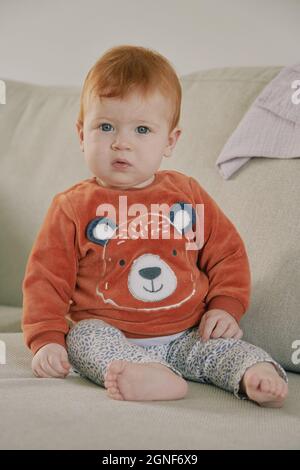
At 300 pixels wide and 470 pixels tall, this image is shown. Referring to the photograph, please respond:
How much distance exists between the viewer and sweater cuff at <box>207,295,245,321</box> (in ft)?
4.52

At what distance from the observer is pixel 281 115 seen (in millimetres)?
1563

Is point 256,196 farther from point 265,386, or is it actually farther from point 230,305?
point 265,386

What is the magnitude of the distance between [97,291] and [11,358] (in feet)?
0.70

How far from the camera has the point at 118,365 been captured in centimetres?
114

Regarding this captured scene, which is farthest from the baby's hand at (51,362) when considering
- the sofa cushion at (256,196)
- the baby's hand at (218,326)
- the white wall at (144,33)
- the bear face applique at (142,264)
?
the white wall at (144,33)

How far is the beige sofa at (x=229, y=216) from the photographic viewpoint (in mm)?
965

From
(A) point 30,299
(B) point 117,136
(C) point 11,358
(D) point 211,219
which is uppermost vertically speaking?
(B) point 117,136

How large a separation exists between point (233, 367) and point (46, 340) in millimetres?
311

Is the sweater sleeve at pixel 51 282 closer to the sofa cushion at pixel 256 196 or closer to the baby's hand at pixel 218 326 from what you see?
the baby's hand at pixel 218 326

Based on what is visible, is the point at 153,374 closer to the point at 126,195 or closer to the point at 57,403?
the point at 57,403

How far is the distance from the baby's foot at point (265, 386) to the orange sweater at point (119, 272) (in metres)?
0.22

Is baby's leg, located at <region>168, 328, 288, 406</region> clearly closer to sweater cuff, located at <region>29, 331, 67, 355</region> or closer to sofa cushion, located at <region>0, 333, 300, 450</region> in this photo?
sofa cushion, located at <region>0, 333, 300, 450</region>

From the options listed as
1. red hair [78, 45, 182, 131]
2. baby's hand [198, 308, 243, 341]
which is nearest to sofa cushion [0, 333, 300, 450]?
baby's hand [198, 308, 243, 341]
